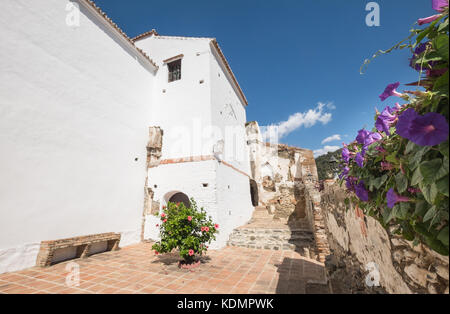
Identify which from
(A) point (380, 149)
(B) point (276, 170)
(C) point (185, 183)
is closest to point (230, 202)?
(C) point (185, 183)

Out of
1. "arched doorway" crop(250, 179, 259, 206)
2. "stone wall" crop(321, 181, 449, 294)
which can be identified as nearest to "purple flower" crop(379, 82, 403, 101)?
"stone wall" crop(321, 181, 449, 294)

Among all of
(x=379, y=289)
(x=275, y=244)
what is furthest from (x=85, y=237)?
(x=379, y=289)

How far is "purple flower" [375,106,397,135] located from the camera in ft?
3.53

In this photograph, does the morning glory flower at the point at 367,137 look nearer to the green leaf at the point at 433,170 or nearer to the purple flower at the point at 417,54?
the purple flower at the point at 417,54

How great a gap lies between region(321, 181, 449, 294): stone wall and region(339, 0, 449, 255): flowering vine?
0.23 meters

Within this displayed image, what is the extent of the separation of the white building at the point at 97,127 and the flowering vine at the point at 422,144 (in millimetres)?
6140

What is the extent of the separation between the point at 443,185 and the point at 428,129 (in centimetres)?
21

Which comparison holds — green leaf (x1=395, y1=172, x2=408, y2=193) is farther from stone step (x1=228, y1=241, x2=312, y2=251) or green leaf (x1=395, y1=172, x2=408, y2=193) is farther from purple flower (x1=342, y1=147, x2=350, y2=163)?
stone step (x1=228, y1=241, x2=312, y2=251)

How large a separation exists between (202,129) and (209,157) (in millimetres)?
1260

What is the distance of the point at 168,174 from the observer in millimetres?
7781

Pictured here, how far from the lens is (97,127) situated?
6539mm

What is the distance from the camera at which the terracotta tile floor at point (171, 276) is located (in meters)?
3.67

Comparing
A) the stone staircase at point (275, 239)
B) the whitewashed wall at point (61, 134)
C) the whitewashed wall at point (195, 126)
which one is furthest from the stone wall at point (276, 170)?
the whitewashed wall at point (61, 134)
